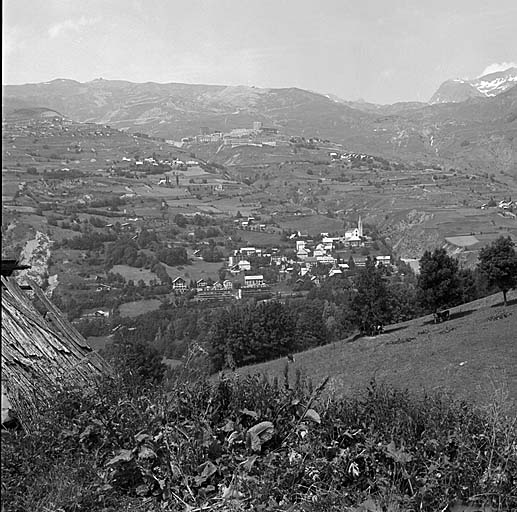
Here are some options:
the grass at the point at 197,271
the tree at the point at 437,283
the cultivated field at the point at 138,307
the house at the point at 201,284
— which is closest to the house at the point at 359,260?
the grass at the point at 197,271

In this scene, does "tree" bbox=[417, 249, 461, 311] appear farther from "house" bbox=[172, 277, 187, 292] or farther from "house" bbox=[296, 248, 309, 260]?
"house" bbox=[296, 248, 309, 260]

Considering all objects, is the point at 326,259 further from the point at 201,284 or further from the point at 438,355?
the point at 438,355

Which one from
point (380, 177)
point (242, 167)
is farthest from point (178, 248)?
point (242, 167)

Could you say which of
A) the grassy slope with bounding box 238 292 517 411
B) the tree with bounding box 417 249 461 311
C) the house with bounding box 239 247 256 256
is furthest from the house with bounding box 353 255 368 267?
the tree with bounding box 417 249 461 311

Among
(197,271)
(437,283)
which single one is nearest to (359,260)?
(197,271)

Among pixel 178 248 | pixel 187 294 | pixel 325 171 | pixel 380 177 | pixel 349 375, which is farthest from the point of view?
pixel 325 171

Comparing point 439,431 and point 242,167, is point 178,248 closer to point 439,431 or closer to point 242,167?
point 439,431

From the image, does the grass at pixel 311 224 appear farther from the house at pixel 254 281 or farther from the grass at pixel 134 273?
the grass at pixel 134 273
